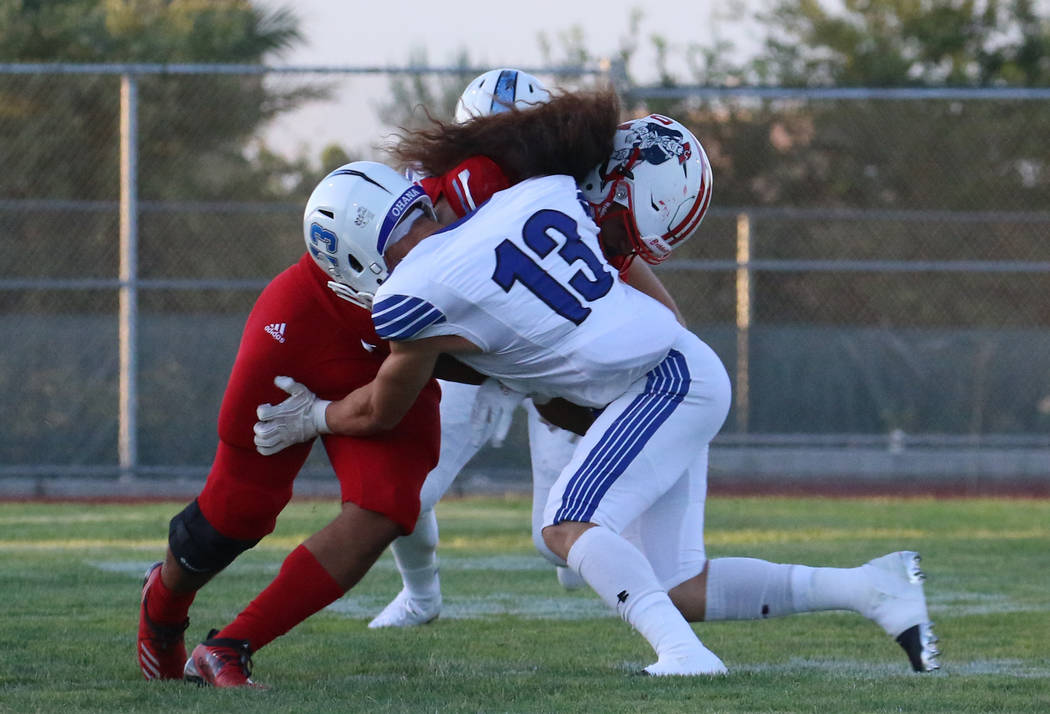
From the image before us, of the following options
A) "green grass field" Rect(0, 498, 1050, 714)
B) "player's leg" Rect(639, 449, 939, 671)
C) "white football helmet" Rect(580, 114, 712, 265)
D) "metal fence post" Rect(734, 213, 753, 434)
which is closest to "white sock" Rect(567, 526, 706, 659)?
"green grass field" Rect(0, 498, 1050, 714)

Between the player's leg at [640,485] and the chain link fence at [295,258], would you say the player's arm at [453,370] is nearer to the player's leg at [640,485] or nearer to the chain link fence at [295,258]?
the player's leg at [640,485]

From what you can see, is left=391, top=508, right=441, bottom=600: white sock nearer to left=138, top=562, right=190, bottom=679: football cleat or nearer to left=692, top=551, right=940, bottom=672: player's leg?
left=138, top=562, right=190, bottom=679: football cleat

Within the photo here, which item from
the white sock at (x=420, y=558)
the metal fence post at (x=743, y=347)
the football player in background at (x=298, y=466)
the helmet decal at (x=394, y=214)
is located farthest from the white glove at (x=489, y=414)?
the metal fence post at (x=743, y=347)

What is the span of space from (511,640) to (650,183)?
1.34 meters

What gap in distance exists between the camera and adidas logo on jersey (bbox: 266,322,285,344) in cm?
340

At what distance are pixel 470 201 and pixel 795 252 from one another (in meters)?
9.42

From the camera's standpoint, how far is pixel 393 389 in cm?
318

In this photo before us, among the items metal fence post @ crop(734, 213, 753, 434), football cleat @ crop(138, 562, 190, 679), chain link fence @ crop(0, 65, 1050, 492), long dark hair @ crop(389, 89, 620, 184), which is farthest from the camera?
metal fence post @ crop(734, 213, 753, 434)

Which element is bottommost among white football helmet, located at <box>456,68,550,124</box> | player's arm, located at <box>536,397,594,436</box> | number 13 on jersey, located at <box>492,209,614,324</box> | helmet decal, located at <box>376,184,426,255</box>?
player's arm, located at <box>536,397,594,436</box>

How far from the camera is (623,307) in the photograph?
3.27 m

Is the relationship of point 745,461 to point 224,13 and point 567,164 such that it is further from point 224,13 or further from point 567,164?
point 224,13

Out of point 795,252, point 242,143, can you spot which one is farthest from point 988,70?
Result: point 242,143

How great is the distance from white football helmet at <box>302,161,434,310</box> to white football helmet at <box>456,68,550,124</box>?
2.77 ft

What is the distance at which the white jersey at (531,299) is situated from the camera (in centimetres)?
307
